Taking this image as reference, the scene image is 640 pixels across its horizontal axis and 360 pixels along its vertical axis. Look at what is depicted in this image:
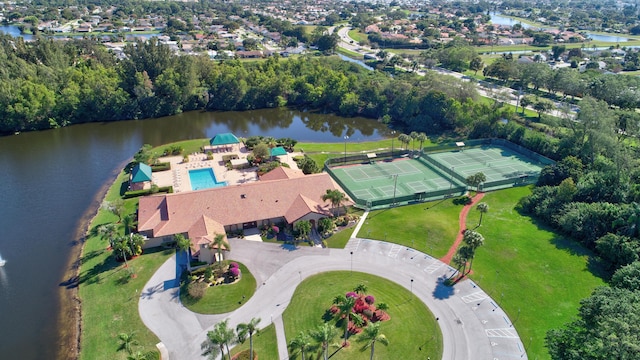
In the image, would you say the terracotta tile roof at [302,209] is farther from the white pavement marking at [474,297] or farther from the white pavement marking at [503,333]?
the white pavement marking at [503,333]

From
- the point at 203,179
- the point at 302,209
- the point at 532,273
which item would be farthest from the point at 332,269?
the point at 203,179

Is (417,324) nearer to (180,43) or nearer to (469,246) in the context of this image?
(469,246)

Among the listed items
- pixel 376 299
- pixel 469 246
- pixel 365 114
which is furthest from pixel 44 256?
pixel 365 114

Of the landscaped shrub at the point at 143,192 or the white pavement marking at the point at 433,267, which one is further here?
the landscaped shrub at the point at 143,192

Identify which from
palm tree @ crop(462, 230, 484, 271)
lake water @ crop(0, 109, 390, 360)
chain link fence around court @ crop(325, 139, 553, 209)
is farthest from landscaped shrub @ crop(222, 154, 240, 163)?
palm tree @ crop(462, 230, 484, 271)

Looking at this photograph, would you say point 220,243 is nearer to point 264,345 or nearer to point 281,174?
point 264,345

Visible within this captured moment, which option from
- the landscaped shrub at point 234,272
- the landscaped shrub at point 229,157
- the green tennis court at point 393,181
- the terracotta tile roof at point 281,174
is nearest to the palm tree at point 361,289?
the landscaped shrub at point 234,272
